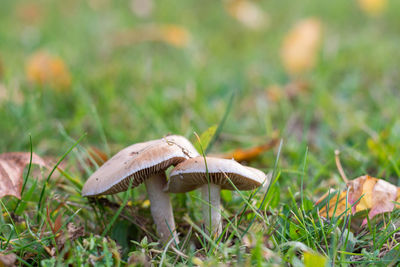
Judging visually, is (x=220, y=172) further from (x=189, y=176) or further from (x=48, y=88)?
(x=48, y=88)

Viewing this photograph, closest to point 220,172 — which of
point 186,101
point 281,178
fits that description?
point 281,178

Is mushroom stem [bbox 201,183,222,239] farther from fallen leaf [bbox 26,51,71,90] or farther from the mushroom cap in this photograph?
fallen leaf [bbox 26,51,71,90]

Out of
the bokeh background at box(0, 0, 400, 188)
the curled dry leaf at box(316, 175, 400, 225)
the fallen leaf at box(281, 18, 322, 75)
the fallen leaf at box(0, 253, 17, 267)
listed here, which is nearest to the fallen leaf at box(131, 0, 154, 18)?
the bokeh background at box(0, 0, 400, 188)

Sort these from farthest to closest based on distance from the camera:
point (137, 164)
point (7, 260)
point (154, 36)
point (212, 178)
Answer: point (154, 36) → point (212, 178) → point (137, 164) → point (7, 260)

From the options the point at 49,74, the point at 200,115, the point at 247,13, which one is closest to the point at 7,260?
the point at 200,115

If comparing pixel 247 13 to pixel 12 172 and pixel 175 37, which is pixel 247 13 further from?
pixel 12 172

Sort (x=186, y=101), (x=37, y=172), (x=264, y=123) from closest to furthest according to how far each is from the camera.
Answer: (x=37, y=172)
(x=264, y=123)
(x=186, y=101)
